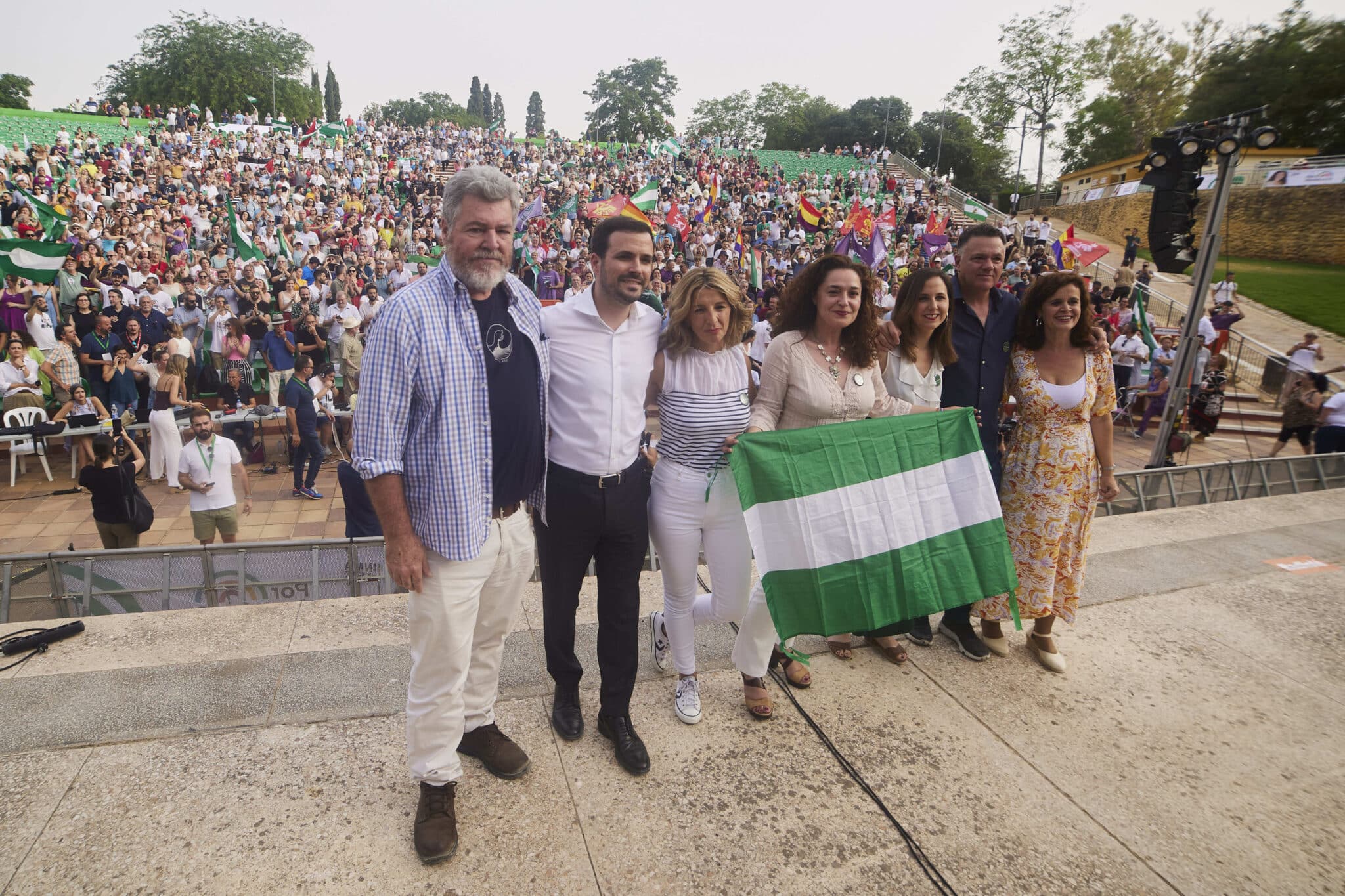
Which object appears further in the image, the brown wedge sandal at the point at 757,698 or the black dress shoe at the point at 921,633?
the black dress shoe at the point at 921,633

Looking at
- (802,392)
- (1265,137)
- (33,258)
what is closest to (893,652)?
(802,392)

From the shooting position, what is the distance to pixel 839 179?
99.6 feet

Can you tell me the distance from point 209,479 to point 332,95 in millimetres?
104254

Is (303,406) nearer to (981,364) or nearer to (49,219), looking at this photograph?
(49,219)

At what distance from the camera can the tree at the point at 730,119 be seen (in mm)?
74188

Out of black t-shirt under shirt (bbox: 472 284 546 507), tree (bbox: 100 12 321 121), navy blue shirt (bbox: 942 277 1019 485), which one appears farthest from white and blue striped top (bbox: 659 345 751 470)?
tree (bbox: 100 12 321 121)

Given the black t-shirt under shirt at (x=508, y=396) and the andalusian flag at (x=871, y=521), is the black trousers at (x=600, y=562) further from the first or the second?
the andalusian flag at (x=871, y=521)

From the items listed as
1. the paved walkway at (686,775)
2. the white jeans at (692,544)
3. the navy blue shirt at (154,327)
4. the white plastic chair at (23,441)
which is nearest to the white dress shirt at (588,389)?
the white jeans at (692,544)

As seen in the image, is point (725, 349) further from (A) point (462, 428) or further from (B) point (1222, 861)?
(B) point (1222, 861)

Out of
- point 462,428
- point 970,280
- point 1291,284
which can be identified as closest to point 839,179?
point 1291,284

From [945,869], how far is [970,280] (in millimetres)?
2451

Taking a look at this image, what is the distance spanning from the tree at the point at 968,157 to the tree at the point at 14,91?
7266cm

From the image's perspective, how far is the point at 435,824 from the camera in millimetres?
2162

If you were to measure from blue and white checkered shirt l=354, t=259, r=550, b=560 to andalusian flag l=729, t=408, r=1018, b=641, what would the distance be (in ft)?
3.24
